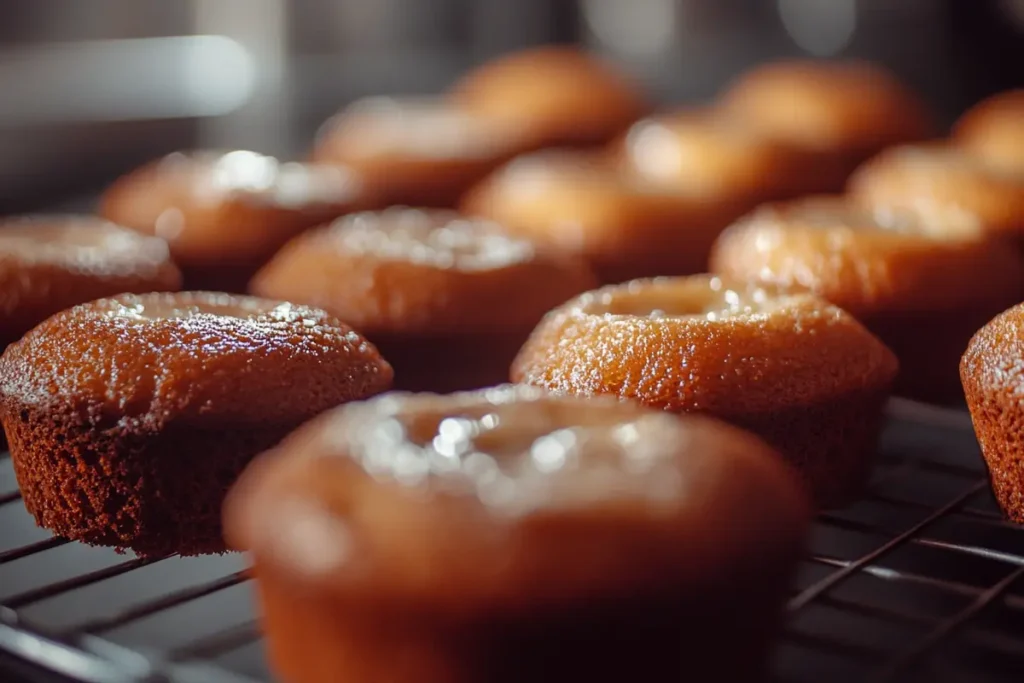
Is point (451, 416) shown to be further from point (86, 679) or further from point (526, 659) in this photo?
point (86, 679)

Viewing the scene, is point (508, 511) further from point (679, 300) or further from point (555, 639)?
point (679, 300)

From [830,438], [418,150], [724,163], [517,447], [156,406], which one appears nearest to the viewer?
[517,447]

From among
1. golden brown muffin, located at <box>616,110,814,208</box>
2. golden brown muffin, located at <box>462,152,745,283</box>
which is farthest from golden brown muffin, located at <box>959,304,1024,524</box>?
golden brown muffin, located at <box>616,110,814,208</box>

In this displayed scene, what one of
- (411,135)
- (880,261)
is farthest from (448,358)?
(411,135)

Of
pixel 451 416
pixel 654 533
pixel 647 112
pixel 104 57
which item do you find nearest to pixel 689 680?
pixel 654 533

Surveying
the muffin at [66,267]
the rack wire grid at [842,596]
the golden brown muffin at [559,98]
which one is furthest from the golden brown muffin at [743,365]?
the golden brown muffin at [559,98]

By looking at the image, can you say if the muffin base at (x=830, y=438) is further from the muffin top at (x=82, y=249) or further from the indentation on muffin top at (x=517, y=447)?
the muffin top at (x=82, y=249)

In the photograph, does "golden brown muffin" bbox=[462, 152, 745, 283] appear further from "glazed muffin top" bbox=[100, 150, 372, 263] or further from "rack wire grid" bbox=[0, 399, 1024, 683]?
"rack wire grid" bbox=[0, 399, 1024, 683]
